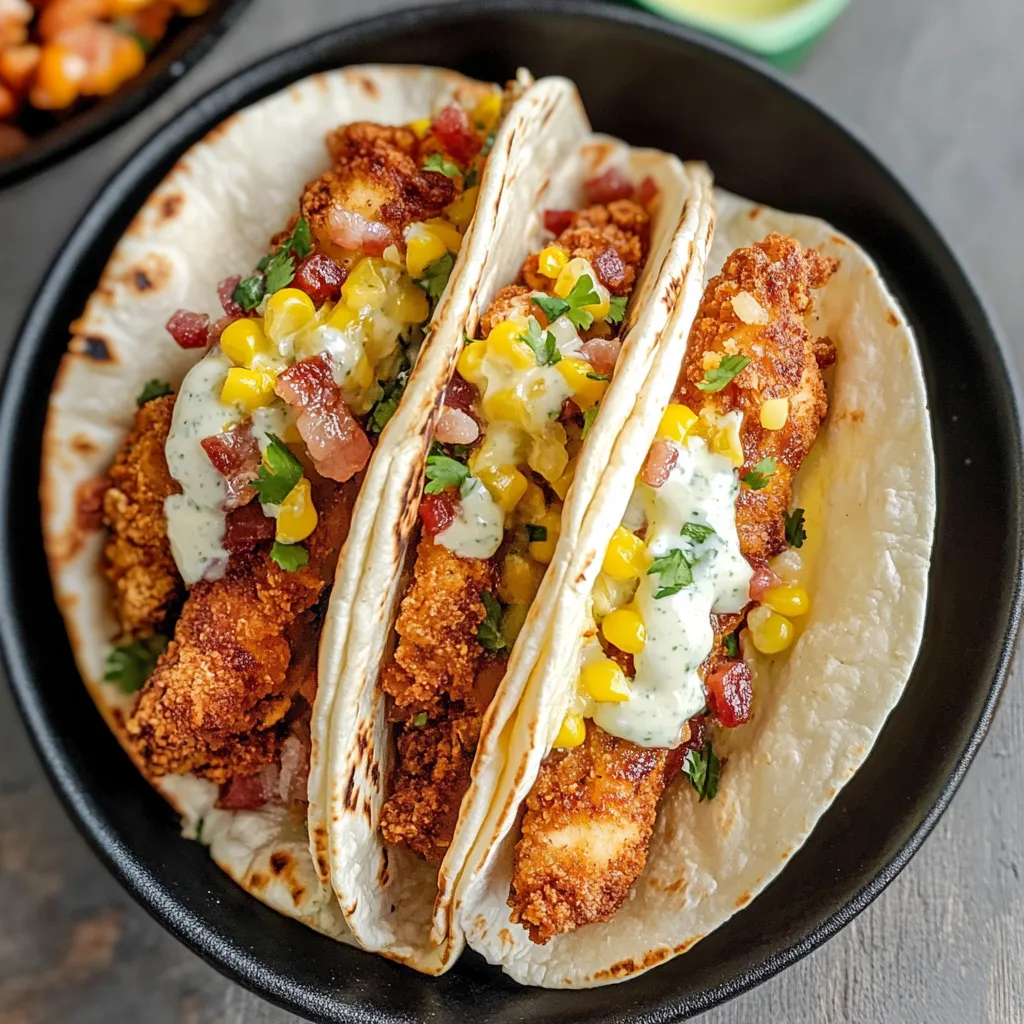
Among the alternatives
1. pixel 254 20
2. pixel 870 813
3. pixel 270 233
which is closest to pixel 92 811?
pixel 270 233

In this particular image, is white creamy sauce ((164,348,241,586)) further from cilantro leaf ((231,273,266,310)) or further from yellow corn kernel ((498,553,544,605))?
yellow corn kernel ((498,553,544,605))

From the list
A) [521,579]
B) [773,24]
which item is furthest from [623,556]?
[773,24]

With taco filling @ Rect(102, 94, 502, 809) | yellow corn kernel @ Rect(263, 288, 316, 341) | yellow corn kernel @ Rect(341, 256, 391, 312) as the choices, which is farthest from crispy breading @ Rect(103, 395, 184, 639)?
yellow corn kernel @ Rect(341, 256, 391, 312)

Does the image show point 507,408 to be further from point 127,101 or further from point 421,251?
point 127,101

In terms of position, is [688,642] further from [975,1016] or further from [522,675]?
[975,1016]

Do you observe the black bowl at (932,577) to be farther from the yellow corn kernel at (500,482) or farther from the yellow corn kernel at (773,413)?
the yellow corn kernel at (500,482)

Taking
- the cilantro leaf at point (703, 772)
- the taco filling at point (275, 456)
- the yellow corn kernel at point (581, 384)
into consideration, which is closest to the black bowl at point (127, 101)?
the taco filling at point (275, 456)
